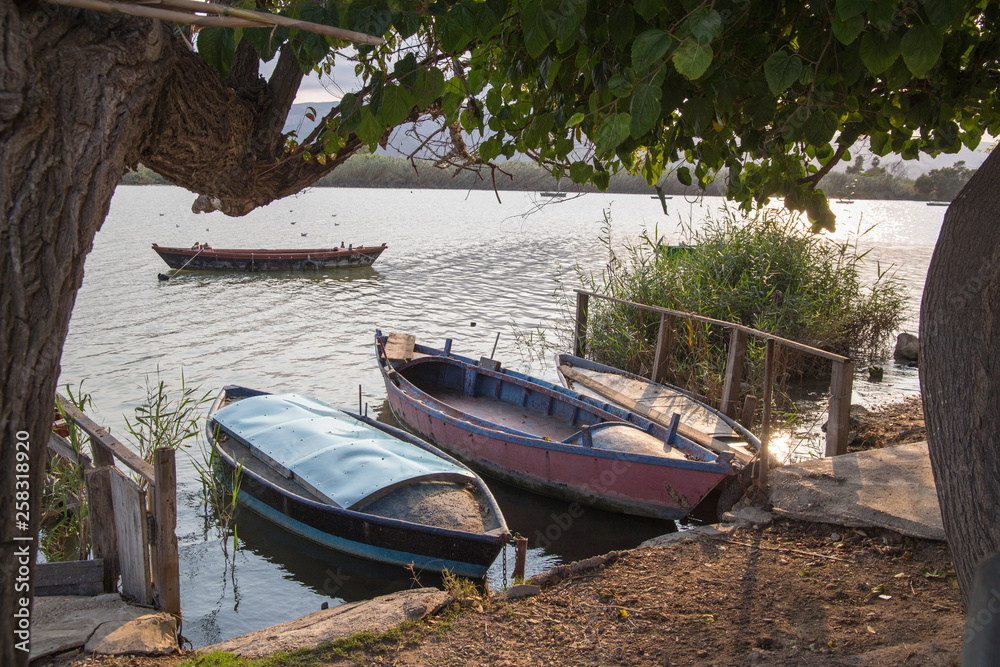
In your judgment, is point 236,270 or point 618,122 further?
point 236,270

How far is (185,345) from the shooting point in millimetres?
18016

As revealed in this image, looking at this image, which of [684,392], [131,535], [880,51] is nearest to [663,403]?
[684,392]

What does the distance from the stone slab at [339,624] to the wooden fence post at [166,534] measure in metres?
0.79

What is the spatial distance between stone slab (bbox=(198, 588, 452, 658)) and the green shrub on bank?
289 inches

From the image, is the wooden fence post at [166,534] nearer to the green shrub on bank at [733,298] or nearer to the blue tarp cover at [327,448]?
the blue tarp cover at [327,448]

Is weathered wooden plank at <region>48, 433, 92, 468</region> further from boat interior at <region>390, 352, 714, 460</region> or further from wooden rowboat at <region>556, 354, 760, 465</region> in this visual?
wooden rowboat at <region>556, 354, 760, 465</region>

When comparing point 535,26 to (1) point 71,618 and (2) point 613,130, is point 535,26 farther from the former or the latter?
(1) point 71,618

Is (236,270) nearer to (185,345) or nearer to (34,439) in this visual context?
(185,345)

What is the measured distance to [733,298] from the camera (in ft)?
44.0

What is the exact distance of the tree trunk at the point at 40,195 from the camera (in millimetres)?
2043

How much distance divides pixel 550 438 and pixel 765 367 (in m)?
3.78

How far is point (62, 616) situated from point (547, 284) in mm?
22176

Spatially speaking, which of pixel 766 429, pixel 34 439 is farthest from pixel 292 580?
pixel 34 439

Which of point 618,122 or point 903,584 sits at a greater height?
point 618,122
